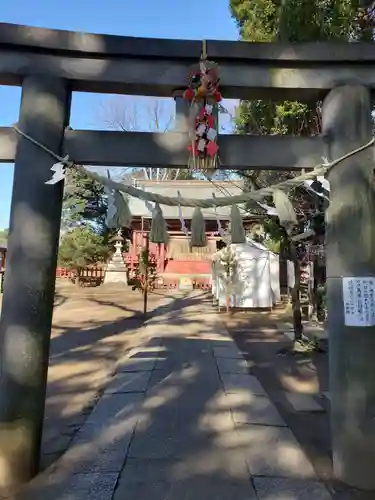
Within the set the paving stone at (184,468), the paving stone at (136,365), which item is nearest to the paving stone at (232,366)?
the paving stone at (136,365)

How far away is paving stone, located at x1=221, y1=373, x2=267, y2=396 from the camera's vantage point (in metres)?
5.71

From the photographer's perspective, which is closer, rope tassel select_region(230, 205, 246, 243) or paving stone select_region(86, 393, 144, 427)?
rope tassel select_region(230, 205, 246, 243)

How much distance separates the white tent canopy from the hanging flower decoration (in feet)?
37.3

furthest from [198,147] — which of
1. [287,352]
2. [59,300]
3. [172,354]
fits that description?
[59,300]

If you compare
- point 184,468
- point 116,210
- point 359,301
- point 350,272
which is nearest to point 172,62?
point 116,210

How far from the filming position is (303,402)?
542 centimetres

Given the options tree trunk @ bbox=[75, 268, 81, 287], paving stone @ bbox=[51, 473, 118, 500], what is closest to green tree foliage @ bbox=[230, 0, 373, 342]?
paving stone @ bbox=[51, 473, 118, 500]

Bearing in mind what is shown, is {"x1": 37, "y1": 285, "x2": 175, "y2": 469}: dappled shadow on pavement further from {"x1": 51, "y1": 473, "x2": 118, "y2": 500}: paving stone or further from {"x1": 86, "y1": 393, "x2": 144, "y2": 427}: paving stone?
{"x1": 51, "y1": 473, "x2": 118, "y2": 500}: paving stone

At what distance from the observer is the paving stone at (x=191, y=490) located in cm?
297

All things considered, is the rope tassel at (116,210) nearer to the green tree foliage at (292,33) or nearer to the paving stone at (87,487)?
the paving stone at (87,487)

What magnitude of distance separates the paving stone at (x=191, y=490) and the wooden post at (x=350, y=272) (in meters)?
0.79

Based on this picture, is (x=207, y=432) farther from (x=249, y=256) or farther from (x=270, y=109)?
(x=249, y=256)

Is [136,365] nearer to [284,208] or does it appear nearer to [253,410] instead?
[253,410]

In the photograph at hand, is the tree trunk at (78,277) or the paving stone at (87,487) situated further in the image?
the tree trunk at (78,277)
